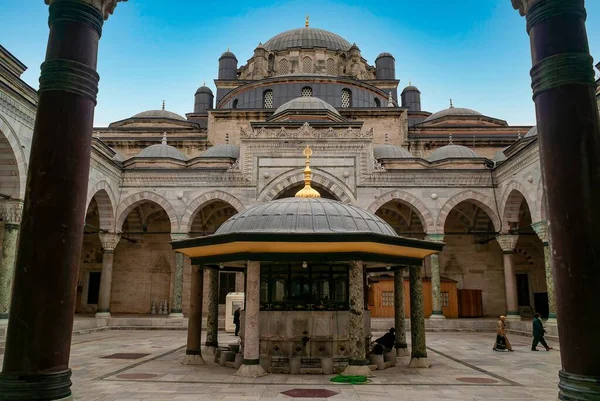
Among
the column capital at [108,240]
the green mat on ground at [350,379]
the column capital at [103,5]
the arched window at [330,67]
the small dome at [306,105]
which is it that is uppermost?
the arched window at [330,67]

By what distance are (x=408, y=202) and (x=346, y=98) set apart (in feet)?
37.0

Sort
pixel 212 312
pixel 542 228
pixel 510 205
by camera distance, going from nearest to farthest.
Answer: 1. pixel 212 312
2. pixel 542 228
3. pixel 510 205

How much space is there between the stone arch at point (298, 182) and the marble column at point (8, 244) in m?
8.33

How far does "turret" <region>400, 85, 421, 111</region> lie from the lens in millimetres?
32562

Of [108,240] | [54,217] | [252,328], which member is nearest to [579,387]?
[54,217]

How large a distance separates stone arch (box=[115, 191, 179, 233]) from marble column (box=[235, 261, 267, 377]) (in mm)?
11567

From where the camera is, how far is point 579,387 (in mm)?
3217

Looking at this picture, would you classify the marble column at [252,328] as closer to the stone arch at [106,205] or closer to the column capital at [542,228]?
the column capital at [542,228]

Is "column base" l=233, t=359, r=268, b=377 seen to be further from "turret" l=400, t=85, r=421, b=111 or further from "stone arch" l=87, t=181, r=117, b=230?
"turret" l=400, t=85, r=421, b=111

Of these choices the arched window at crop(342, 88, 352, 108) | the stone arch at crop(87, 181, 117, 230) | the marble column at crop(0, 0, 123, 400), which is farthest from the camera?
the arched window at crop(342, 88, 352, 108)

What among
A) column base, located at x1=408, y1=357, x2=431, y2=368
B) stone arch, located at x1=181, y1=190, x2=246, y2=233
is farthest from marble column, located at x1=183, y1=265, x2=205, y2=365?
stone arch, located at x1=181, y1=190, x2=246, y2=233

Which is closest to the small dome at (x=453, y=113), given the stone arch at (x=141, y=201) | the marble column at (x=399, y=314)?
the stone arch at (x=141, y=201)

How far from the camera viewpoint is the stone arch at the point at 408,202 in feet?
60.3

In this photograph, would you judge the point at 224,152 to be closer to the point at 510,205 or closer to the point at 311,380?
the point at 510,205
